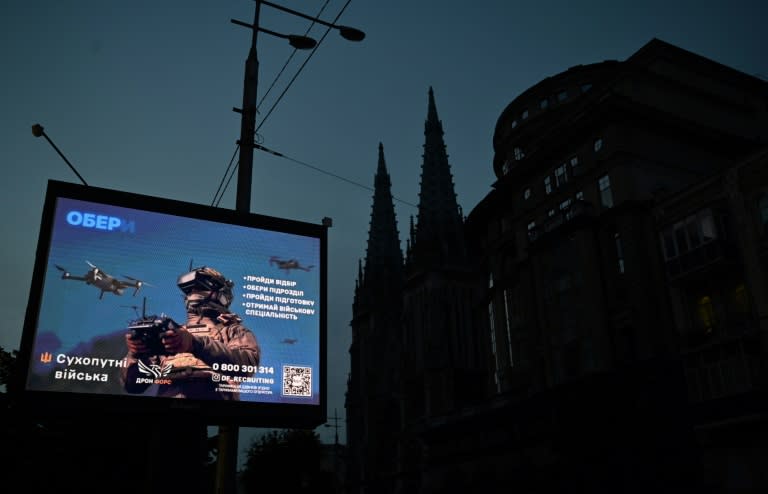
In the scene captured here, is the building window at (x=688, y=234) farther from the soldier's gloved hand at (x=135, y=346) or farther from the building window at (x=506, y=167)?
the soldier's gloved hand at (x=135, y=346)

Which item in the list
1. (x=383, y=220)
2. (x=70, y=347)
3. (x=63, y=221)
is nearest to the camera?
(x=70, y=347)

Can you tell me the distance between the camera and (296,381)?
1556cm

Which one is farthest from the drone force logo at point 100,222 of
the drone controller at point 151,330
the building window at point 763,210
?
the building window at point 763,210

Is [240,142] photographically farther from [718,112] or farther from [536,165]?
[718,112]

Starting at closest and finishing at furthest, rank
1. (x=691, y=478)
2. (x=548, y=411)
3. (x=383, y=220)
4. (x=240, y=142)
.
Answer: (x=240, y=142) < (x=691, y=478) < (x=548, y=411) < (x=383, y=220)

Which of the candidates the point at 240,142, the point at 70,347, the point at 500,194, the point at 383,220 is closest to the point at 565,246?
the point at 500,194

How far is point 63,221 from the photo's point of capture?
14.8 m

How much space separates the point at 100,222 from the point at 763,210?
3222cm

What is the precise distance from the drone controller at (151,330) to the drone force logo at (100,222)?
82.9 inches

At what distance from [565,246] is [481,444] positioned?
18646 millimetres

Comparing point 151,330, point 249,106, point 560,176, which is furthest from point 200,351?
point 560,176

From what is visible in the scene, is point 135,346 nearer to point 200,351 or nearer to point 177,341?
point 177,341

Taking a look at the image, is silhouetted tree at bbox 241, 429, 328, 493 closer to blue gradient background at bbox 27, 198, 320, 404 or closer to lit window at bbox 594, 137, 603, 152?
lit window at bbox 594, 137, 603, 152

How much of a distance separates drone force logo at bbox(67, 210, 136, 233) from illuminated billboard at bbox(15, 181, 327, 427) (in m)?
0.03
